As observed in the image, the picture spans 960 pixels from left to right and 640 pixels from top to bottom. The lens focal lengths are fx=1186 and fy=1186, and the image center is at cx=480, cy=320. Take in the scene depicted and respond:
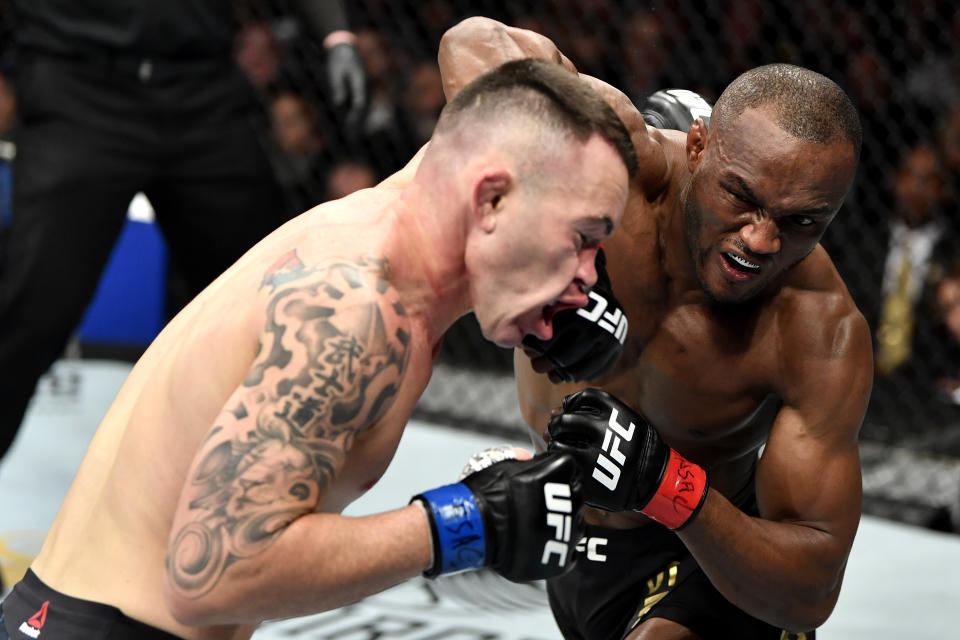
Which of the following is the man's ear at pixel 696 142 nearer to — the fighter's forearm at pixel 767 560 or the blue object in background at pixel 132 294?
the fighter's forearm at pixel 767 560

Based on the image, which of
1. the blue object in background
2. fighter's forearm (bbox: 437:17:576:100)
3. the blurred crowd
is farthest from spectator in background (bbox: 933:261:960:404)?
the blue object in background

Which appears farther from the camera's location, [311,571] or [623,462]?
[623,462]

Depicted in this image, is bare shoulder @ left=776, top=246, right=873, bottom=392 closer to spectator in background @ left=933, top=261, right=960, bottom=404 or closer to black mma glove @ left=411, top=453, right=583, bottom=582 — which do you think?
black mma glove @ left=411, top=453, right=583, bottom=582

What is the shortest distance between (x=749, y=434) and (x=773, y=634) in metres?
0.28

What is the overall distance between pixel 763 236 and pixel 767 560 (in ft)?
1.33

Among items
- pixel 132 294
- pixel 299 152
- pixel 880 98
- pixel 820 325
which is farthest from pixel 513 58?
pixel 132 294

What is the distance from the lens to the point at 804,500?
60.2 inches

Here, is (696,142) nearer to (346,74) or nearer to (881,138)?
(346,74)

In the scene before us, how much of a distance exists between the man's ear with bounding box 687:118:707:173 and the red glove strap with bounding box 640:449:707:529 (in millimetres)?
390

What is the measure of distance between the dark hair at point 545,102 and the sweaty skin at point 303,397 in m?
0.02

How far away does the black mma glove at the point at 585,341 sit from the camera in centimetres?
139

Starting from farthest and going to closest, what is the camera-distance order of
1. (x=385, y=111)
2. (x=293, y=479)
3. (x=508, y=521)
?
(x=385, y=111), (x=508, y=521), (x=293, y=479)

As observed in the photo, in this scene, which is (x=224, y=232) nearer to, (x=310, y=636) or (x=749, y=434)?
(x=310, y=636)

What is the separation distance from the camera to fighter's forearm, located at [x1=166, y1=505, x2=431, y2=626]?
1.04 meters
